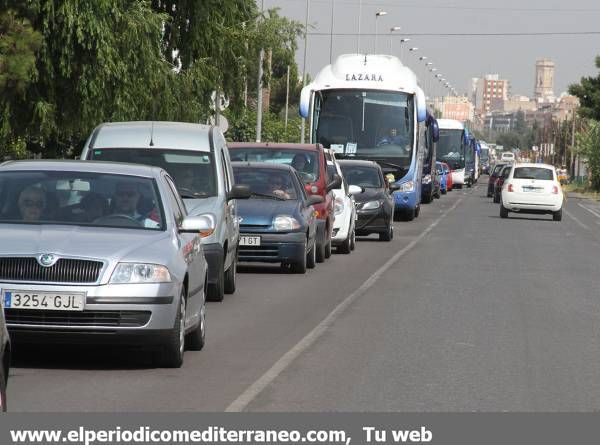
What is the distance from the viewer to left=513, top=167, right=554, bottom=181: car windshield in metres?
48.7

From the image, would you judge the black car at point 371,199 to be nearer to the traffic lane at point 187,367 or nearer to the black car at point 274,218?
the black car at point 274,218

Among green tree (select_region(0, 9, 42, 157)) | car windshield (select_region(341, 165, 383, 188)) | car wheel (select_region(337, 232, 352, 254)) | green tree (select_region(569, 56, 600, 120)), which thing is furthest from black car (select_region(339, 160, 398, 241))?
green tree (select_region(569, 56, 600, 120))

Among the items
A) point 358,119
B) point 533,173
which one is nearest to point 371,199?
point 358,119

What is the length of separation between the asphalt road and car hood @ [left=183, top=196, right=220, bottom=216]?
99 cm

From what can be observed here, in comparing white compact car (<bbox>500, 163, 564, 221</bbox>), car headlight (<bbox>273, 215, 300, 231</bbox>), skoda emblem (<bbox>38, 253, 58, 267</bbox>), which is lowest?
white compact car (<bbox>500, 163, 564, 221</bbox>)

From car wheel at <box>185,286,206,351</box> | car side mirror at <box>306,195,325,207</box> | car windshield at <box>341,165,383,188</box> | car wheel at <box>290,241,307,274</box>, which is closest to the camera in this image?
car wheel at <box>185,286,206,351</box>

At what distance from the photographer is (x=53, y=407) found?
32.6 ft

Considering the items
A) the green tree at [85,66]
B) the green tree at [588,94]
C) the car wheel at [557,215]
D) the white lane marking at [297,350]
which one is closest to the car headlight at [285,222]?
the white lane marking at [297,350]

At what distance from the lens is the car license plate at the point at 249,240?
21.9m

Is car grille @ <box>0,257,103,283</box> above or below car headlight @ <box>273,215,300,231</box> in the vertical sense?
above

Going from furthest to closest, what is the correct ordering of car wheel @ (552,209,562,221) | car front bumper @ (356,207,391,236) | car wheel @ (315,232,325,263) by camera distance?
car wheel @ (552,209,562,221), car front bumper @ (356,207,391,236), car wheel @ (315,232,325,263)

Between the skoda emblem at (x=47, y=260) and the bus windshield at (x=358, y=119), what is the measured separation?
94.7 feet

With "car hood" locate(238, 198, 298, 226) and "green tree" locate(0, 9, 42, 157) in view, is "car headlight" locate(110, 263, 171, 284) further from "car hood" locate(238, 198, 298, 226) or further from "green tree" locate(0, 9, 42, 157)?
"green tree" locate(0, 9, 42, 157)

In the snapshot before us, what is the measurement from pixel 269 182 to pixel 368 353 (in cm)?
982
